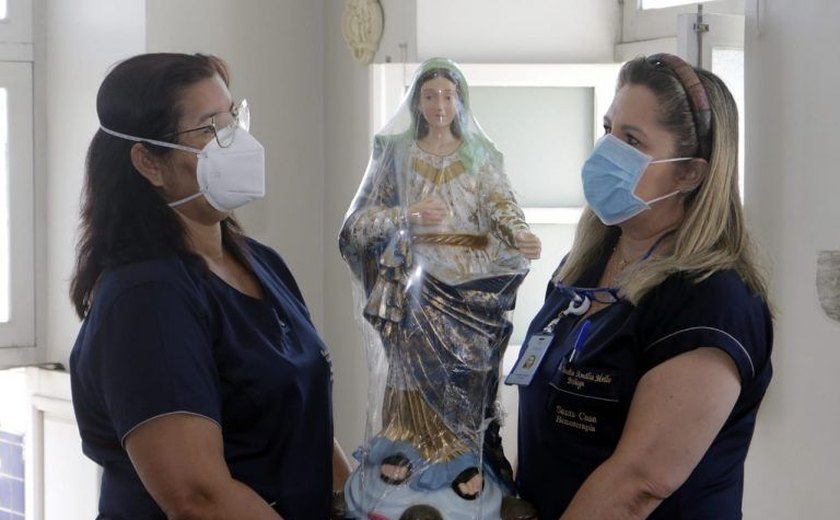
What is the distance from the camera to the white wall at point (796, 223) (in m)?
2.62

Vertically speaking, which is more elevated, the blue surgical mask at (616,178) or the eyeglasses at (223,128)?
the eyeglasses at (223,128)

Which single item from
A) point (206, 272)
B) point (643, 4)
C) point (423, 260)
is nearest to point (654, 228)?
point (423, 260)

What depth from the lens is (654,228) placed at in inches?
79.4

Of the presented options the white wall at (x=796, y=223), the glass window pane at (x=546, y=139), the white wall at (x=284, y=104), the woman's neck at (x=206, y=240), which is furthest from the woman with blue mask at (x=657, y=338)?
the white wall at (x=284, y=104)

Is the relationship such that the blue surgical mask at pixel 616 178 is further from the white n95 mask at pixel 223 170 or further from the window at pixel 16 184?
the window at pixel 16 184

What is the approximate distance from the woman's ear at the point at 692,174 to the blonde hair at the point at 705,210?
0.04 feet

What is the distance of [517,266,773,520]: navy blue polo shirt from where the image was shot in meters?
1.80

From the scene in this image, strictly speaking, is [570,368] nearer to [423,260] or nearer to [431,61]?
[423,260]

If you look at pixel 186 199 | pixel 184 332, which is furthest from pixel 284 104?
pixel 184 332

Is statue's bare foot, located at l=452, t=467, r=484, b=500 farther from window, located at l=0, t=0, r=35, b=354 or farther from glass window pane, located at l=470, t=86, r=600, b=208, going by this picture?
window, located at l=0, t=0, r=35, b=354

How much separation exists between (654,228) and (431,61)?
0.61 meters

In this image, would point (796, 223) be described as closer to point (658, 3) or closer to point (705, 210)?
point (705, 210)

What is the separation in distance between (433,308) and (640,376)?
18.0 inches

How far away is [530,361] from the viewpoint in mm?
2053
